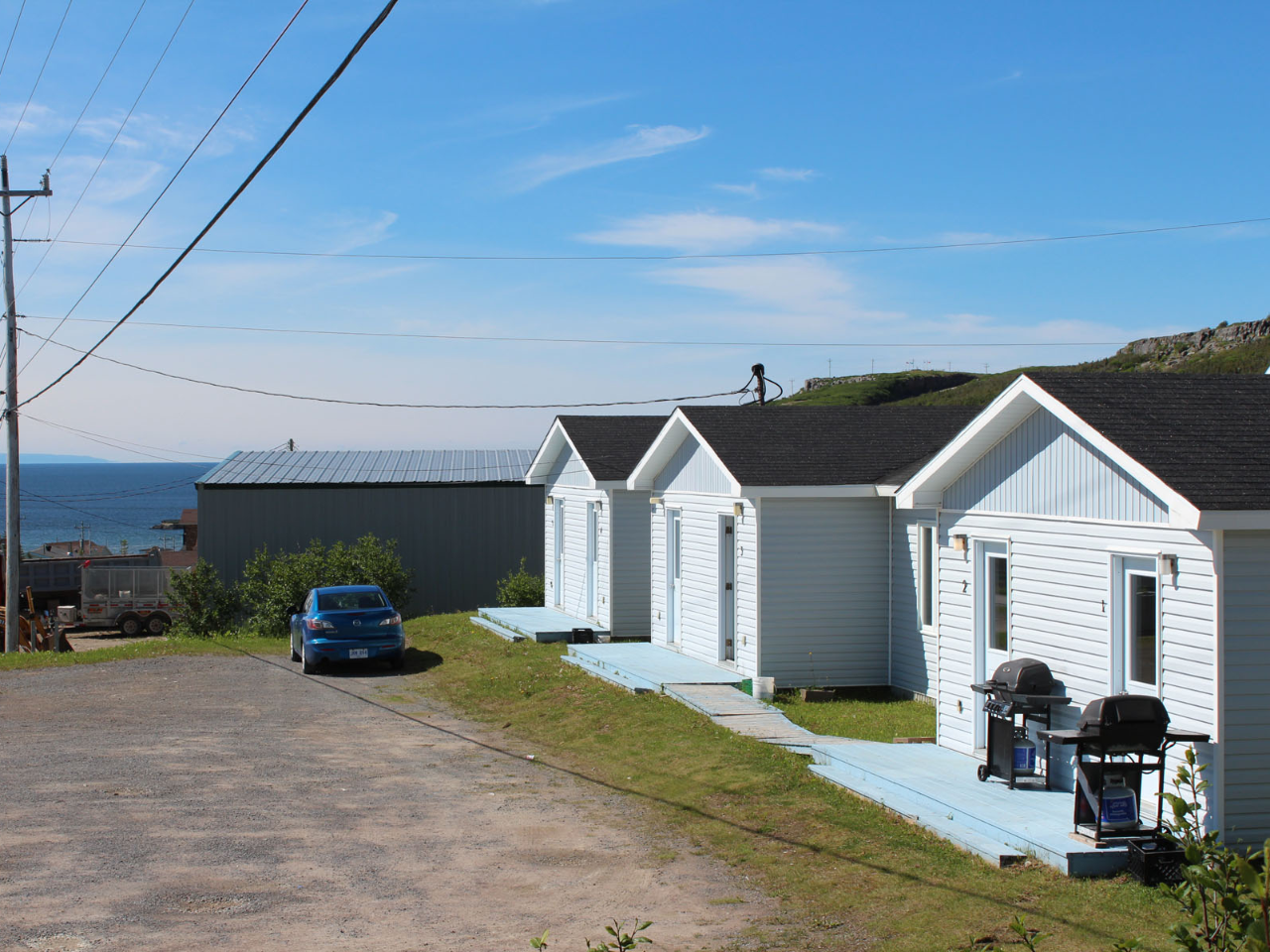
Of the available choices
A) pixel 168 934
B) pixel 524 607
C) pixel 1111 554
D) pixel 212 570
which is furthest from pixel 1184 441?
pixel 212 570

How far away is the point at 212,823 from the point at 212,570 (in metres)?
20.1

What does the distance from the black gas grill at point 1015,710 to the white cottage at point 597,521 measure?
11.4m

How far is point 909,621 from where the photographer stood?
15.9m

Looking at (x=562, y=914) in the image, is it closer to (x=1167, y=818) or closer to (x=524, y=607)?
(x=1167, y=818)

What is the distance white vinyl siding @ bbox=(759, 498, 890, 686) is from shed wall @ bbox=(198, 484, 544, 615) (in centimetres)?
1652

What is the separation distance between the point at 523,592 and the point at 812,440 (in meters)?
12.0

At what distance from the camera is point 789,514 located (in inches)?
633

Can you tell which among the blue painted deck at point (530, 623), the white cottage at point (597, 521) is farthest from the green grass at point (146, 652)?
the white cottage at point (597, 521)

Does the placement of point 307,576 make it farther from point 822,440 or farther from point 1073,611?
point 1073,611

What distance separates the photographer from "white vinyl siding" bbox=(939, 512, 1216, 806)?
855cm

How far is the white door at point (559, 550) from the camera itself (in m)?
25.0

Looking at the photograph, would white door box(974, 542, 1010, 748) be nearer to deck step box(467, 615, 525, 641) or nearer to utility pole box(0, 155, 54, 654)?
deck step box(467, 615, 525, 641)

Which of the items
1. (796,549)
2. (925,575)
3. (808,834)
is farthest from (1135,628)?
(796,549)

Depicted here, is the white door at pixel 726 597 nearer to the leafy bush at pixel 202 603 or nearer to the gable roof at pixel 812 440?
the gable roof at pixel 812 440
